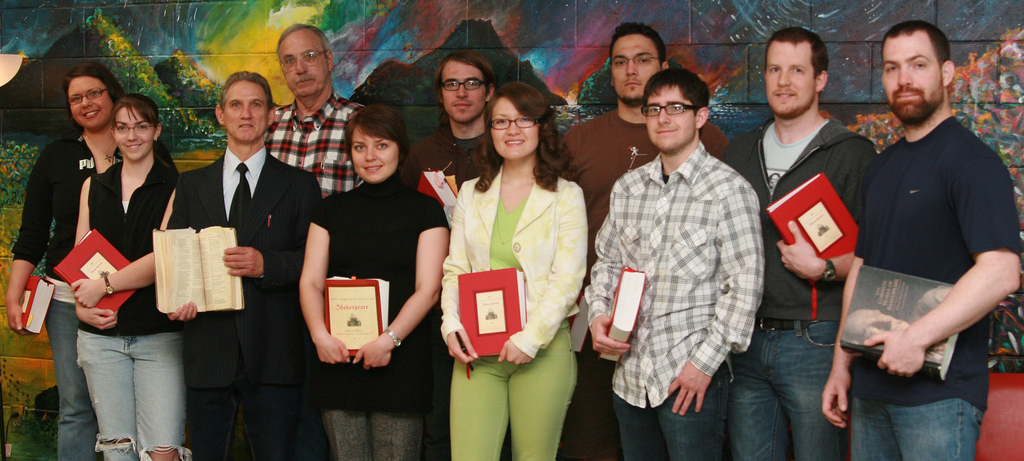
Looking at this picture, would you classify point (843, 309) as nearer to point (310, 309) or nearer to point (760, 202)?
point (760, 202)

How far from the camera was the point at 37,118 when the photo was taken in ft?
12.2

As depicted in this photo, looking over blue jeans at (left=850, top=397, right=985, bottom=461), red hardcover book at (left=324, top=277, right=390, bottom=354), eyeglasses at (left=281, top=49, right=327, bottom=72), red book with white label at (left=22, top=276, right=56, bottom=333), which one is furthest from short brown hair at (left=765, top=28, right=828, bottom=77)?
red book with white label at (left=22, top=276, right=56, bottom=333)

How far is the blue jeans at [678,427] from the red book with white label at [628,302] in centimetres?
27

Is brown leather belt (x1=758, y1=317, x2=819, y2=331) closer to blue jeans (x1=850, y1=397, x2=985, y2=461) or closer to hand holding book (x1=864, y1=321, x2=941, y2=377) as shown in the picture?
blue jeans (x1=850, y1=397, x2=985, y2=461)

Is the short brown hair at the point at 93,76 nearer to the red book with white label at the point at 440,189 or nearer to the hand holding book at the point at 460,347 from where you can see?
the red book with white label at the point at 440,189

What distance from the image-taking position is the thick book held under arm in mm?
1650

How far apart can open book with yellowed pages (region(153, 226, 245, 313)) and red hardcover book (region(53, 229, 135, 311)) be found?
316 mm

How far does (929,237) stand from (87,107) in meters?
3.28

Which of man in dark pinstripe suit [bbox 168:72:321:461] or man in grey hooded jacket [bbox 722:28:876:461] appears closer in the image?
man in grey hooded jacket [bbox 722:28:876:461]

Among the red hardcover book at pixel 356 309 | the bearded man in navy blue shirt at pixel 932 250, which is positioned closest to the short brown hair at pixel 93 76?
the red hardcover book at pixel 356 309

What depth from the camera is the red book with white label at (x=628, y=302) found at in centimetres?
196

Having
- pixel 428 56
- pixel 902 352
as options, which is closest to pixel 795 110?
pixel 902 352

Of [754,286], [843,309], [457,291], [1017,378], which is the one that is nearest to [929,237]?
[843,309]

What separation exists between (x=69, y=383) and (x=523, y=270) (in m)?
2.21
